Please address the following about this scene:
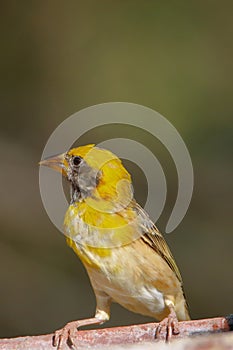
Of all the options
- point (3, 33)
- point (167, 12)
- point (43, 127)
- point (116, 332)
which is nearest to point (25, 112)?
point (43, 127)

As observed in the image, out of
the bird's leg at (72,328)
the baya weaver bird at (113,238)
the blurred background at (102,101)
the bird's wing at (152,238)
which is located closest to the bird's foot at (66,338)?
the bird's leg at (72,328)

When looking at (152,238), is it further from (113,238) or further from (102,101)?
(102,101)

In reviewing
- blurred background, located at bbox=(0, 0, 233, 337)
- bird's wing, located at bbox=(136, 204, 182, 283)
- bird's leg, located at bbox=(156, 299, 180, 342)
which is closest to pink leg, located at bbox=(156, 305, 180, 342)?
bird's leg, located at bbox=(156, 299, 180, 342)

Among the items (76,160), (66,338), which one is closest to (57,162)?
(76,160)

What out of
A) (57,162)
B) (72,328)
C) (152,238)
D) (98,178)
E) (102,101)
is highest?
(102,101)

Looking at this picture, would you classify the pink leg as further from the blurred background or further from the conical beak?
the blurred background
